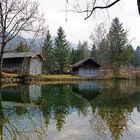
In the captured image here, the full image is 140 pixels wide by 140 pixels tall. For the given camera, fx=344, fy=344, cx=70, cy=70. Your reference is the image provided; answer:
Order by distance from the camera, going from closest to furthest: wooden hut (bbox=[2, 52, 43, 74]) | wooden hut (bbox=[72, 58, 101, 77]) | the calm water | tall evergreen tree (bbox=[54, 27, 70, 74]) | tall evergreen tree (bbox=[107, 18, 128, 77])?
the calm water
wooden hut (bbox=[2, 52, 43, 74])
wooden hut (bbox=[72, 58, 101, 77])
tall evergreen tree (bbox=[54, 27, 70, 74])
tall evergreen tree (bbox=[107, 18, 128, 77])

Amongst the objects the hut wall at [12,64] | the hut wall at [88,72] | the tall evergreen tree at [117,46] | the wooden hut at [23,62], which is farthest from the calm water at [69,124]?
the tall evergreen tree at [117,46]

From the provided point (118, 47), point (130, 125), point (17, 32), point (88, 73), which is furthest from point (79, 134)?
point (118, 47)

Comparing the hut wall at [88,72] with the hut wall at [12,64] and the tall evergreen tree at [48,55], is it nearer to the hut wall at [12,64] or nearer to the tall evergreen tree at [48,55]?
the tall evergreen tree at [48,55]

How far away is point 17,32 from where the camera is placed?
127 ft

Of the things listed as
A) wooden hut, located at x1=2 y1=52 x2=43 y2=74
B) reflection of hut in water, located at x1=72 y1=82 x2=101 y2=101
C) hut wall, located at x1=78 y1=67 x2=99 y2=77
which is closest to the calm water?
reflection of hut in water, located at x1=72 y1=82 x2=101 y2=101

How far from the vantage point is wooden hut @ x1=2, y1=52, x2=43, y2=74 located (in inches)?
2270

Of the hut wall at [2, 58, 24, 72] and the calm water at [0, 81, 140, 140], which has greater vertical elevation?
the hut wall at [2, 58, 24, 72]

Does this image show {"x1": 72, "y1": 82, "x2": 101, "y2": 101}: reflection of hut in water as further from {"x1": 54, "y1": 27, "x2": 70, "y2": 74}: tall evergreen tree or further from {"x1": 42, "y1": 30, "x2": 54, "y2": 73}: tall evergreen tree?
{"x1": 42, "y1": 30, "x2": 54, "y2": 73}: tall evergreen tree

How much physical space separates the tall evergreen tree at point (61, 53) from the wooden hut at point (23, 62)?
390 inches

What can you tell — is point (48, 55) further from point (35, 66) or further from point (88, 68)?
point (35, 66)

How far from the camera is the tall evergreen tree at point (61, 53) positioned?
2773 inches

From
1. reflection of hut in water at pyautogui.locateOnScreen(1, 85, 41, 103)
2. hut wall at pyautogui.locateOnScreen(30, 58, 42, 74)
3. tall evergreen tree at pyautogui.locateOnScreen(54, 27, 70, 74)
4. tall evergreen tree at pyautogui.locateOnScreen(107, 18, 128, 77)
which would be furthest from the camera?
tall evergreen tree at pyautogui.locateOnScreen(107, 18, 128, 77)

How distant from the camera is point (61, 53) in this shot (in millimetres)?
70812

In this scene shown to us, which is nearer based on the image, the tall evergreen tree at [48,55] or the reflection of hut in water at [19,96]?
the reflection of hut in water at [19,96]
